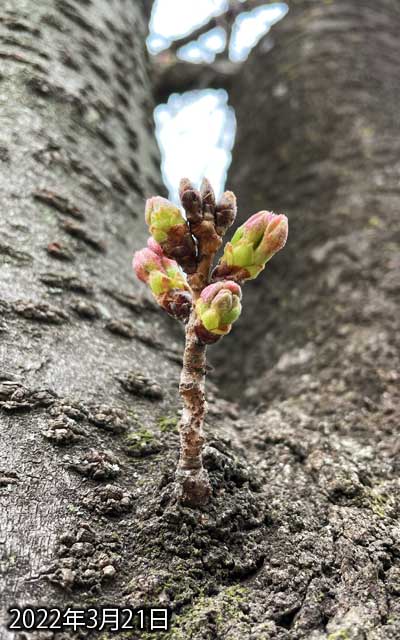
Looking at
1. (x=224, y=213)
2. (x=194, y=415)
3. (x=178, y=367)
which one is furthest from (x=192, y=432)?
(x=178, y=367)

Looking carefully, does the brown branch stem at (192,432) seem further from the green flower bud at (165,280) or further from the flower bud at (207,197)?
the flower bud at (207,197)

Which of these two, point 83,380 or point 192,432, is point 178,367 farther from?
point 192,432

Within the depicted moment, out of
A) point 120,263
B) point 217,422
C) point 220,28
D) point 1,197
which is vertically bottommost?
point 217,422

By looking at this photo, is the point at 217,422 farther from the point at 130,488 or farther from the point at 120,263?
the point at 120,263

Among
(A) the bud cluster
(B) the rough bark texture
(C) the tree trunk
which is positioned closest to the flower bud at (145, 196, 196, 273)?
(A) the bud cluster

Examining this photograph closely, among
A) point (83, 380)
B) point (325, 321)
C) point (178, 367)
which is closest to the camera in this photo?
point (83, 380)

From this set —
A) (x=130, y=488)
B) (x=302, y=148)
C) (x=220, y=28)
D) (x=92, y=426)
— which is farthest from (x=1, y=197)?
(x=220, y=28)
